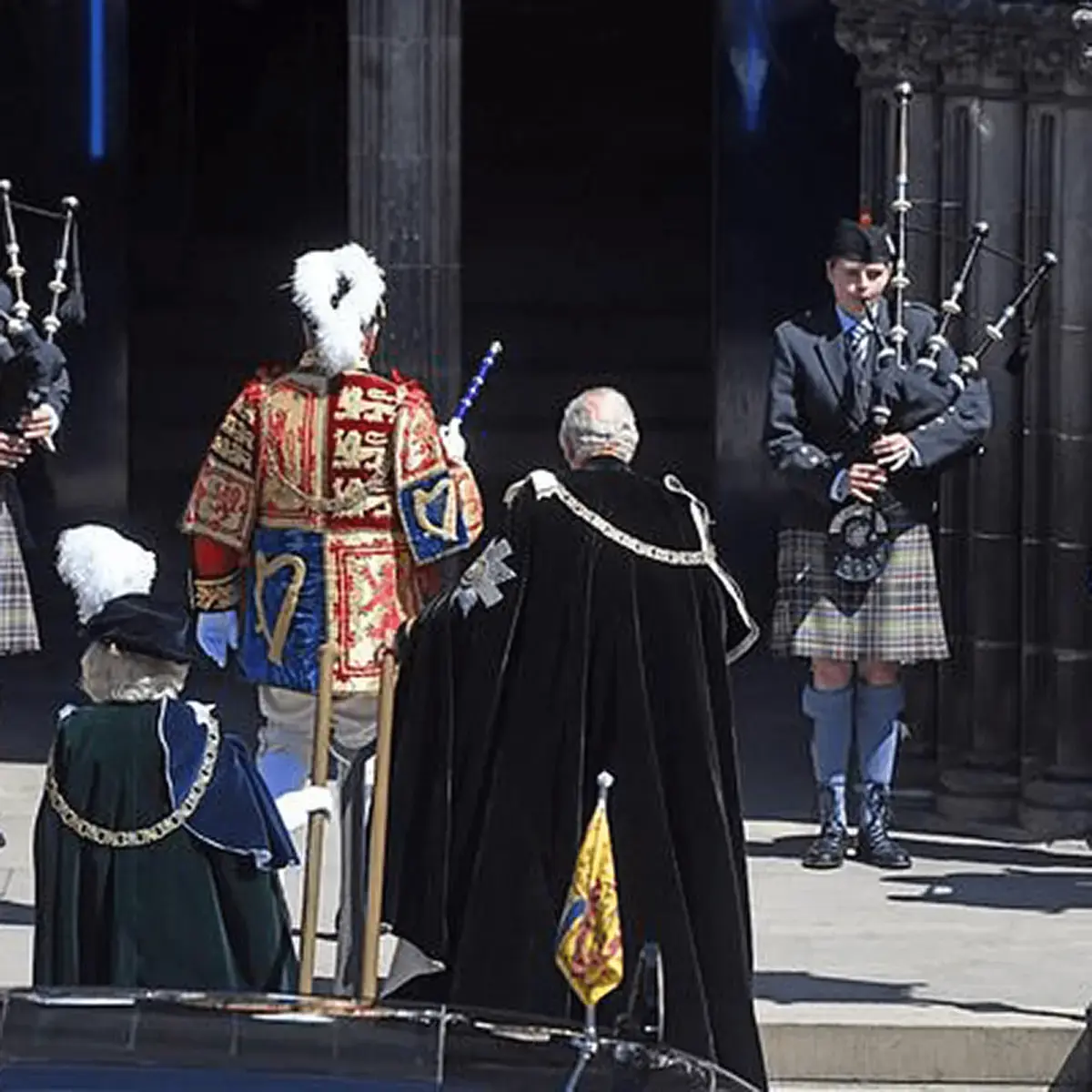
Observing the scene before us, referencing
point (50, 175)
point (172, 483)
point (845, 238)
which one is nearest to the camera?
point (845, 238)

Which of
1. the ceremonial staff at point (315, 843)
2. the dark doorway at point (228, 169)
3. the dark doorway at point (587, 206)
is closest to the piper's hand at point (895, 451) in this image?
the ceremonial staff at point (315, 843)

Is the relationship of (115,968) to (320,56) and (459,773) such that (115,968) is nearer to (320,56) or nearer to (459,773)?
(459,773)

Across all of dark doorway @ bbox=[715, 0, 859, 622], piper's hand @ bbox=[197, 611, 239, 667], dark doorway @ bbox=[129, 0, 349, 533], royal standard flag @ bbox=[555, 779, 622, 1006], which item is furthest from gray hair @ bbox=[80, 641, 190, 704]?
dark doorway @ bbox=[129, 0, 349, 533]

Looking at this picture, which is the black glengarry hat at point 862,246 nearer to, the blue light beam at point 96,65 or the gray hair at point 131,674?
the gray hair at point 131,674

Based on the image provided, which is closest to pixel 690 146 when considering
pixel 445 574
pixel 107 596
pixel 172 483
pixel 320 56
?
pixel 320 56

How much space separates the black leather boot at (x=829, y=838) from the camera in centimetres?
1254

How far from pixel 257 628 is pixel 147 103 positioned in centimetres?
1027

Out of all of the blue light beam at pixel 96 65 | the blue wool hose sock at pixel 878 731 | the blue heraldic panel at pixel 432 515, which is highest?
the blue light beam at pixel 96 65

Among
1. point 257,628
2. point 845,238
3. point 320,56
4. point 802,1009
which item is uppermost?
point 320,56

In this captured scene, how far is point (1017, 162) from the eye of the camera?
512 inches

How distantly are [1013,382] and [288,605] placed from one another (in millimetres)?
3051

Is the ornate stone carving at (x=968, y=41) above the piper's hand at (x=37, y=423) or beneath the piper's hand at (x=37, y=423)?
above

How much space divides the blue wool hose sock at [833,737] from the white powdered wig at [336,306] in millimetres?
2374

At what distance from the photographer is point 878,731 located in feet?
41.0
